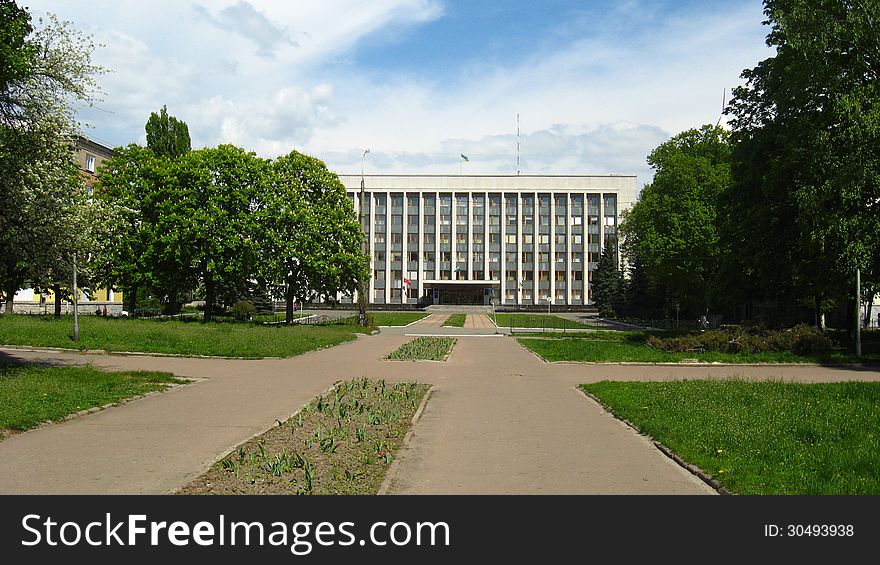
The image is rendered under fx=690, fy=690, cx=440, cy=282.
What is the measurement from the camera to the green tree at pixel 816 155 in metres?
23.7

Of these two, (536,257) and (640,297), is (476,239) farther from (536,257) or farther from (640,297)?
(640,297)

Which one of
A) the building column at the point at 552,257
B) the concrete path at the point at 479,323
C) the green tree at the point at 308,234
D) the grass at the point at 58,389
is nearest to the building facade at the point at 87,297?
the green tree at the point at 308,234

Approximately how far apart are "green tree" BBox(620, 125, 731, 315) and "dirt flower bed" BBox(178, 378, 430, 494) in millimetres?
31951

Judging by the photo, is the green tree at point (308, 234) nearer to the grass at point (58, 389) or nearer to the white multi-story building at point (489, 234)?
the grass at point (58, 389)

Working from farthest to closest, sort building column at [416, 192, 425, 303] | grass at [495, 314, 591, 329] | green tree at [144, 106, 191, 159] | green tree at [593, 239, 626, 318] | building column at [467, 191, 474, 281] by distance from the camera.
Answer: building column at [416, 192, 425, 303], building column at [467, 191, 474, 281], green tree at [593, 239, 626, 318], grass at [495, 314, 591, 329], green tree at [144, 106, 191, 159]

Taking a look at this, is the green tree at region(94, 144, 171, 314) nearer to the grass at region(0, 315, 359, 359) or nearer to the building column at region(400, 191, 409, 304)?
the grass at region(0, 315, 359, 359)

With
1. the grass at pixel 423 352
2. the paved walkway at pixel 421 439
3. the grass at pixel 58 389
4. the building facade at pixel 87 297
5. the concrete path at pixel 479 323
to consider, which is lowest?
the concrete path at pixel 479 323

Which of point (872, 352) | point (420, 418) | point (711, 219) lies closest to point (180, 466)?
point (420, 418)

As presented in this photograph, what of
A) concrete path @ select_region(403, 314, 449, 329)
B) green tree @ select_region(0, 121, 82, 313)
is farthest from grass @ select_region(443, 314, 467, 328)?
green tree @ select_region(0, 121, 82, 313)

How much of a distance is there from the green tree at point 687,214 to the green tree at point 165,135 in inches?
1393

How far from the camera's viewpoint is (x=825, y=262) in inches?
1049

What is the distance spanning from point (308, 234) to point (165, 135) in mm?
14709

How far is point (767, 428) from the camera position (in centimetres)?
1023

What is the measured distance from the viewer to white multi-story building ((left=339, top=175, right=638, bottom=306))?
10612cm
